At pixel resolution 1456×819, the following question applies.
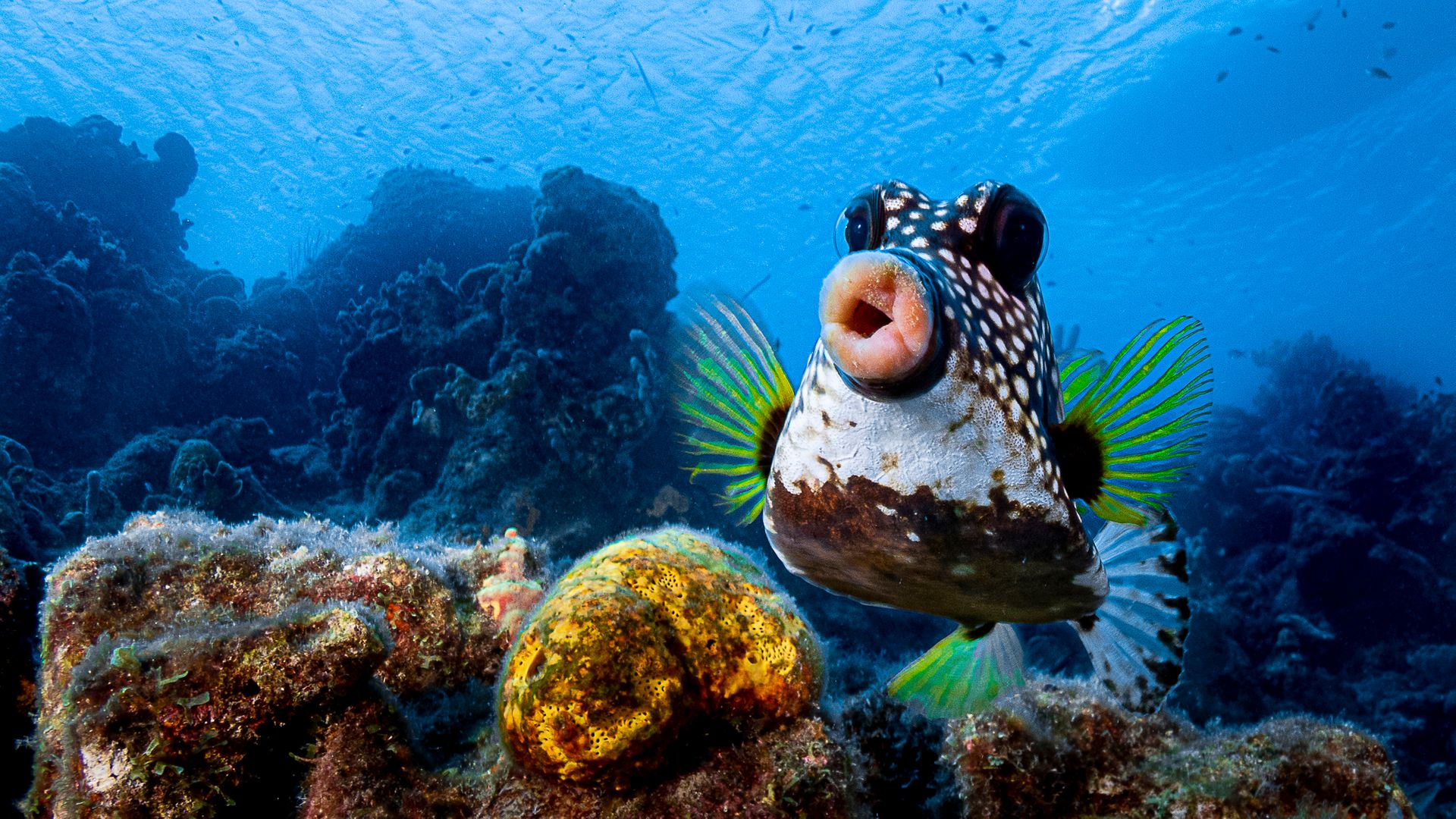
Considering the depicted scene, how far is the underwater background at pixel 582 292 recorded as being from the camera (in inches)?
131

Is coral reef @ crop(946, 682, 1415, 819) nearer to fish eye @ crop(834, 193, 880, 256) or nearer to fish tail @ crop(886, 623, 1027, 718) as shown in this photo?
fish tail @ crop(886, 623, 1027, 718)

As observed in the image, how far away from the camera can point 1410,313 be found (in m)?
69.4

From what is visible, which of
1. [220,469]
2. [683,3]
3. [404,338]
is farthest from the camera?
[683,3]

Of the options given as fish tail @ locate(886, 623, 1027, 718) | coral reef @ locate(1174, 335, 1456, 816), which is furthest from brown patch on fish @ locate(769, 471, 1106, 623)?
coral reef @ locate(1174, 335, 1456, 816)

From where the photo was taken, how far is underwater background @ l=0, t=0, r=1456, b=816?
3.32m

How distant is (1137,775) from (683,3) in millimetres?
32747

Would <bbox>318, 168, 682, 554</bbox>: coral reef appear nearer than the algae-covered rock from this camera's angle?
No

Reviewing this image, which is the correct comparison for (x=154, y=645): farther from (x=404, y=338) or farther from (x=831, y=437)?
(x=404, y=338)

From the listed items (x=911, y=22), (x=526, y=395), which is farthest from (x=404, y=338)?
(x=911, y=22)

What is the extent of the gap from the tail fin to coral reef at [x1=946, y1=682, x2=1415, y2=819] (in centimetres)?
17

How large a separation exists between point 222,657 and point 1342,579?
49.3ft

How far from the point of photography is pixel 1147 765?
2139mm

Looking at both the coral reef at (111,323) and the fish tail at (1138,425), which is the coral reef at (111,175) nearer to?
the coral reef at (111,323)

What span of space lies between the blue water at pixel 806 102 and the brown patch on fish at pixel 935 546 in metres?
27.2
